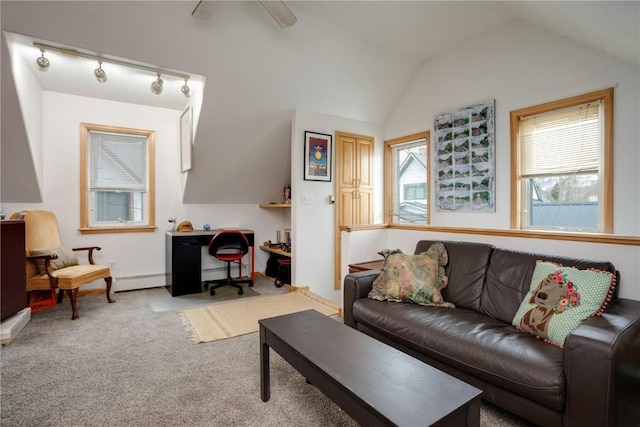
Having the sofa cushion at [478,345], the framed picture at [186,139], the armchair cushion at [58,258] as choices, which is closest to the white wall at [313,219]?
the framed picture at [186,139]

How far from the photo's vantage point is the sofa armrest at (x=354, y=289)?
96.1 inches

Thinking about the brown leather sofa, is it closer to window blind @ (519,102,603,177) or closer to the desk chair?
window blind @ (519,102,603,177)

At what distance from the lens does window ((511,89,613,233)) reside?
8.99 ft

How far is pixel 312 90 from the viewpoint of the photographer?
12.6 feet

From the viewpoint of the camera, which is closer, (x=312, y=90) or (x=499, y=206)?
(x=499, y=206)

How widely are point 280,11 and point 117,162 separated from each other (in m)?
3.10

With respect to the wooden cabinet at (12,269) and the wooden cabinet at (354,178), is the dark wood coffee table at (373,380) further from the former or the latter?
the wooden cabinet at (354,178)

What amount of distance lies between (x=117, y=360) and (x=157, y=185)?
2694 mm

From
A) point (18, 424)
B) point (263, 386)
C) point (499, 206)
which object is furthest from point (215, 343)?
point (499, 206)

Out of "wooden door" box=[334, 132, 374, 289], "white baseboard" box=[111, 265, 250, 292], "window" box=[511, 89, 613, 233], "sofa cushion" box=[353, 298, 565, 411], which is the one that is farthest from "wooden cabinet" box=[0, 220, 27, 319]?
"window" box=[511, 89, 613, 233]

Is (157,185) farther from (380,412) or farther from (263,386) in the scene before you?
(380,412)

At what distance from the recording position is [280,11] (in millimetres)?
2441

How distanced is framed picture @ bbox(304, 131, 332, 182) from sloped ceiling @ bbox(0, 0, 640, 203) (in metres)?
0.37

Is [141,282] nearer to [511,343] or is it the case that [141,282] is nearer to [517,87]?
[511,343]
